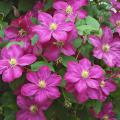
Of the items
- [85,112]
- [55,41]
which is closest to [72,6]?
[55,41]

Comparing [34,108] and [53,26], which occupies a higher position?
[53,26]

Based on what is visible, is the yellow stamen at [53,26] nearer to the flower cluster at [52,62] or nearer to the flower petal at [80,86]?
the flower cluster at [52,62]

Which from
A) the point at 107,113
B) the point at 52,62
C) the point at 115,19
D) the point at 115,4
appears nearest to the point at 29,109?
the point at 52,62

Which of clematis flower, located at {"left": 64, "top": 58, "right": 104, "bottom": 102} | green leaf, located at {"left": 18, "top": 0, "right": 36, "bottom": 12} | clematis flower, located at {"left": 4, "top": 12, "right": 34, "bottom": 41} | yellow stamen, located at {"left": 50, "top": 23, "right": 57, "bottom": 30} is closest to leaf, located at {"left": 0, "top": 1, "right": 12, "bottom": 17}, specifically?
green leaf, located at {"left": 18, "top": 0, "right": 36, "bottom": 12}

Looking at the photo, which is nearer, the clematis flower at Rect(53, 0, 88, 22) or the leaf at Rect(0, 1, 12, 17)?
the clematis flower at Rect(53, 0, 88, 22)

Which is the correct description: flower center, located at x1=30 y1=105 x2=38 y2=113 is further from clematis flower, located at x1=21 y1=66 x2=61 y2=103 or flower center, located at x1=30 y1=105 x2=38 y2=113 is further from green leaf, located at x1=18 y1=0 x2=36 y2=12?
green leaf, located at x1=18 y1=0 x2=36 y2=12

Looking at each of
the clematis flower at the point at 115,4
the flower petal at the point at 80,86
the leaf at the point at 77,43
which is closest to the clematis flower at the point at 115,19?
the clematis flower at the point at 115,4

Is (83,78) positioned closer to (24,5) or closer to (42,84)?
(42,84)
